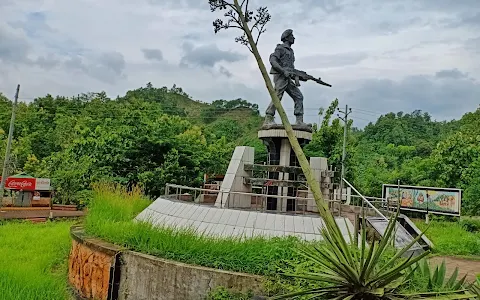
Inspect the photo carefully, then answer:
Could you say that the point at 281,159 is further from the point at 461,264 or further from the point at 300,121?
the point at 461,264

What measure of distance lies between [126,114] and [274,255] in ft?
55.6

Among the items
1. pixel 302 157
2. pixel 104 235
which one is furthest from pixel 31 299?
pixel 302 157

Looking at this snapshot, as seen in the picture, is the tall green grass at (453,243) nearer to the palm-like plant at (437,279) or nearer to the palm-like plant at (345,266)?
the palm-like plant at (437,279)

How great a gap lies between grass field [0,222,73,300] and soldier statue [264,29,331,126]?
662 cm

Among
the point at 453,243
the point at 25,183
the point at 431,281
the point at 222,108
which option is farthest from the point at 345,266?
the point at 222,108

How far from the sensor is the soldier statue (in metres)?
11.8

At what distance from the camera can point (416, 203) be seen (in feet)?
60.7

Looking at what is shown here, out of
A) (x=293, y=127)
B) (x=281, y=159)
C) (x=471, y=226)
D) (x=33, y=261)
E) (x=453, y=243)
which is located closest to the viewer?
(x=33, y=261)

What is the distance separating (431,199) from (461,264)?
25.9 feet

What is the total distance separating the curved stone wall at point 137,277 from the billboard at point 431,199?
11807 millimetres

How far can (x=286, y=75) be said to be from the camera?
11.6 metres

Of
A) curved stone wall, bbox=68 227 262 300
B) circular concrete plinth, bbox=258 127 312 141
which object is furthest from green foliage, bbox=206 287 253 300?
circular concrete plinth, bbox=258 127 312 141

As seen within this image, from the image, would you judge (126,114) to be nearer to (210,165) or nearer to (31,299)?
(210,165)

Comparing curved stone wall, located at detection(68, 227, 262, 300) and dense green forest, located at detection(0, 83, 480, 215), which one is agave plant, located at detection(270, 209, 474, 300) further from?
dense green forest, located at detection(0, 83, 480, 215)
